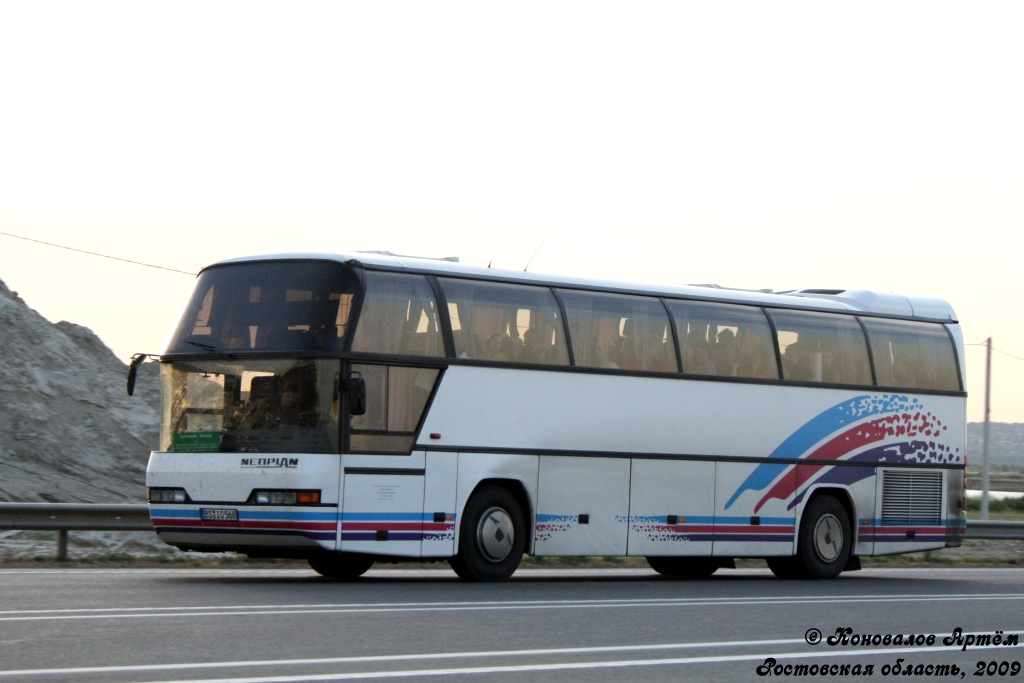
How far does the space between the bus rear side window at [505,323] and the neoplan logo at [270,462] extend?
7.21ft

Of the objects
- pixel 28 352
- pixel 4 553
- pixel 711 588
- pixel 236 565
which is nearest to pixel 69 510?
pixel 236 565

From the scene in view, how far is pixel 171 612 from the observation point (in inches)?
468

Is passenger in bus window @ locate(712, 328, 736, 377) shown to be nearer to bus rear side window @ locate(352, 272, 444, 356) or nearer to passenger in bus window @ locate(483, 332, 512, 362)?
passenger in bus window @ locate(483, 332, 512, 362)

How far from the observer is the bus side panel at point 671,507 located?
1909cm

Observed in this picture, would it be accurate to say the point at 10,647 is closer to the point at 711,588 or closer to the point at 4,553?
the point at 711,588

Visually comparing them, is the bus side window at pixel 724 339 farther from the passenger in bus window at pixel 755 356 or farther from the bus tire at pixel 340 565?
the bus tire at pixel 340 565

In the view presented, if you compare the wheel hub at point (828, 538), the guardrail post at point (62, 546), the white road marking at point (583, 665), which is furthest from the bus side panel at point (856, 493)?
the white road marking at point (583, 665)

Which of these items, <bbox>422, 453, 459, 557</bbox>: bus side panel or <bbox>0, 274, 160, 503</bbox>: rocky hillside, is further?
<bbox>0, 274, 160, 503</bbox>: rocky hillside

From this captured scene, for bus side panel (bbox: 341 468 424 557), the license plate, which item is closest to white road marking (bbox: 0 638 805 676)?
bus side panel (bbox: 341 468 424 557)

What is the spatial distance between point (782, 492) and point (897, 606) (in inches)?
222

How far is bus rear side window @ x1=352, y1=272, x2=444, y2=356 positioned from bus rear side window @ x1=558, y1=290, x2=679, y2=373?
201 cm

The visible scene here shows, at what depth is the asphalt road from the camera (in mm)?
9195

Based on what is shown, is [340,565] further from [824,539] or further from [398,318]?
[824,539]

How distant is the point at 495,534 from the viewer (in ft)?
57.5
